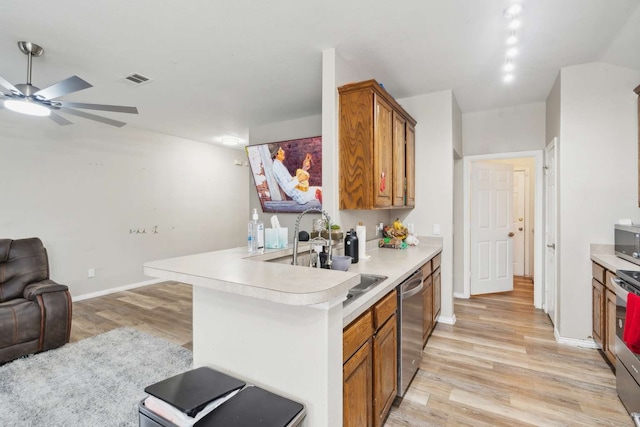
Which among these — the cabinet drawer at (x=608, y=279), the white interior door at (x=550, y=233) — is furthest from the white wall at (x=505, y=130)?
the cabinet drawer at (x=608, y=279)

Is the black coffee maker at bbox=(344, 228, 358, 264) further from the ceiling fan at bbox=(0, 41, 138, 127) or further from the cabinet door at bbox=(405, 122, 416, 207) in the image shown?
the ceiling fan at bbox=(0, 41, 138, 127)

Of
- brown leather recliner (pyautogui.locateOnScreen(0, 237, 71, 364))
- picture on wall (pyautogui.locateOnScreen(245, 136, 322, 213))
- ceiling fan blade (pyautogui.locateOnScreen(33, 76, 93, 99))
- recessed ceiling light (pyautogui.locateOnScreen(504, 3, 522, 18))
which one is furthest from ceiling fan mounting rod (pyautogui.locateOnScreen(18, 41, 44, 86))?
recessed ceiling light (pyautogui.locateOnScreen(504, 3, 522, 18))

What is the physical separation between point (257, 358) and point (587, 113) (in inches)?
138

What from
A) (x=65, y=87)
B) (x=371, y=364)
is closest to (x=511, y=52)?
(x=371, y=364)

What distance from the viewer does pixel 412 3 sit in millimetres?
1958

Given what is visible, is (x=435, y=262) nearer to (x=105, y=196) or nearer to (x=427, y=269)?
(x=427, y=269)

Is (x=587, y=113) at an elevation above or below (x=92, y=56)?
below

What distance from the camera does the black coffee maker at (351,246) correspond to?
250 centimetres

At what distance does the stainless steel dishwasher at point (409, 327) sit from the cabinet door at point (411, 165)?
1.26 meters

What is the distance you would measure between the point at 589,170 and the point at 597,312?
1279mm

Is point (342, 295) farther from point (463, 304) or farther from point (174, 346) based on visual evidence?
point (463, 304)

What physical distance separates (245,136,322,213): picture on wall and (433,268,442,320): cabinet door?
5.67 feet

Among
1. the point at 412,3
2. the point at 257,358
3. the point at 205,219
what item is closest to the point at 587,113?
the point at 412,3

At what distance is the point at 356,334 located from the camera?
140 cm
